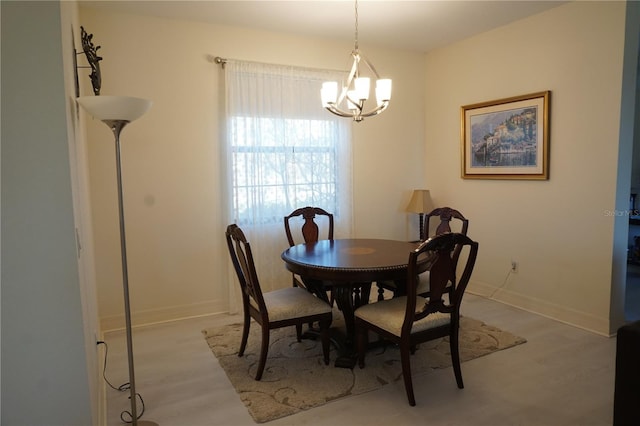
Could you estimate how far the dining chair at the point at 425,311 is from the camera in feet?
7.49

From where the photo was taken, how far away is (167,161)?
3.65 metres

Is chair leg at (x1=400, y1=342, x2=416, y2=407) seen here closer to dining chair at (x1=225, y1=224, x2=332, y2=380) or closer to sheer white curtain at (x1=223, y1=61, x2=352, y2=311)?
dining chair at (x1=225, y1=224, x2=332, y2=380)

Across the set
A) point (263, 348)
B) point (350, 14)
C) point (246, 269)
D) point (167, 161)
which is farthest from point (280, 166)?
point (263, 348)

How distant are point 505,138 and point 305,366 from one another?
273 centimetres

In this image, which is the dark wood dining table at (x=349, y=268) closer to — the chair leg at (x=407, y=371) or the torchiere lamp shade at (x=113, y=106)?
the chair leg at (x=407, y=371)

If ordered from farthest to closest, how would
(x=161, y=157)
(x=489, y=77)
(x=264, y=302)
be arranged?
(x=489, y=77)
(x=161, y=157)
(x=264, y=302)

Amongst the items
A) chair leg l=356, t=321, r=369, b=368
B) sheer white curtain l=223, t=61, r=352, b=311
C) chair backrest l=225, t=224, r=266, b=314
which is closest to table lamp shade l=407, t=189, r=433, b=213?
sheer white curtain l=223, t=61, r=352, b=311

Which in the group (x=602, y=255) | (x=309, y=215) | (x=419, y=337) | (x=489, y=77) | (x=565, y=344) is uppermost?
(x=489, y=77)

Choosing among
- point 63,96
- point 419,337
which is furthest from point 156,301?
point 63,96

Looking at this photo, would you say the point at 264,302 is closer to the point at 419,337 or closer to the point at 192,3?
the point at 419,337

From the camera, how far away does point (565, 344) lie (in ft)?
10.3

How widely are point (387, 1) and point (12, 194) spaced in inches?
113

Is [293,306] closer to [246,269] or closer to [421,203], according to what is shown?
[246,269]

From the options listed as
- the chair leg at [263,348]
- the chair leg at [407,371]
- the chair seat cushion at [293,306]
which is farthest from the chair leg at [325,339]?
the chair leg at [407,371]
